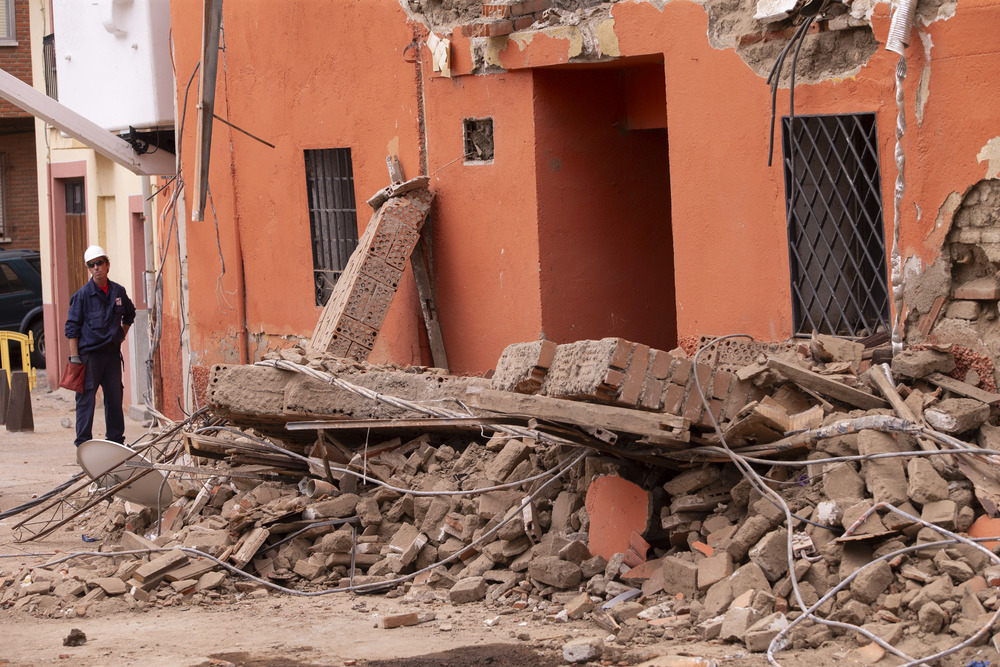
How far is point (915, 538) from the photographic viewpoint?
5562 mm

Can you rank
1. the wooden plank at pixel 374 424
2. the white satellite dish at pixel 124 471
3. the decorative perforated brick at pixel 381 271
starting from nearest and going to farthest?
the wooden plank at pixel 374 424 → the white satellite dish at pixel 124 471 → the decorative perforated brick at pixel 381 271

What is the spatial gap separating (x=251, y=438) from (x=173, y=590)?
1346 millimetres

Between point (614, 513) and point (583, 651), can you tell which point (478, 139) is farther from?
point (583, 651)

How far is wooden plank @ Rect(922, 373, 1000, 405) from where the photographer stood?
6281 mm

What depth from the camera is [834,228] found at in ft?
24.5

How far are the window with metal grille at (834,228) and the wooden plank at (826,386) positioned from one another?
0.91 meters

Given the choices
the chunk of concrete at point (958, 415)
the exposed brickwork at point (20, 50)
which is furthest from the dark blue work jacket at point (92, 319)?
the exposed brickwork at point (20, 50)

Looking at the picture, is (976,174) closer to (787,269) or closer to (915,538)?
(787,269)

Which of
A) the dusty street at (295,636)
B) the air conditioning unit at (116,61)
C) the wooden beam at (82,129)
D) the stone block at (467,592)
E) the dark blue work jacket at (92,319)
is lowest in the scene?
the dusty street at (295,636)

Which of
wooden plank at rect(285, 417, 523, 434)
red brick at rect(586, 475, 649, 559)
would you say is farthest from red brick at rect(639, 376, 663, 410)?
wooden plank at rect(285, 417, 523, 434)

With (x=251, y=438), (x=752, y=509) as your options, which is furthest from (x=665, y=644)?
(x=251, y=438)

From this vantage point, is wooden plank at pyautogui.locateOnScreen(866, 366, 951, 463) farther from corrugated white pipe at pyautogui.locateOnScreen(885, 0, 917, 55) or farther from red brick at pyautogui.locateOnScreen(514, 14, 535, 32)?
red brick at pyautogui.locateOnScreen(514, 14, 535, 32)

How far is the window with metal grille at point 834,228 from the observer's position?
7.21 metres

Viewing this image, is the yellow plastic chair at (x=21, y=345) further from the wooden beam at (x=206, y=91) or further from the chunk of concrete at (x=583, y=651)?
the chunk of concrete at (x=583, y=651)
